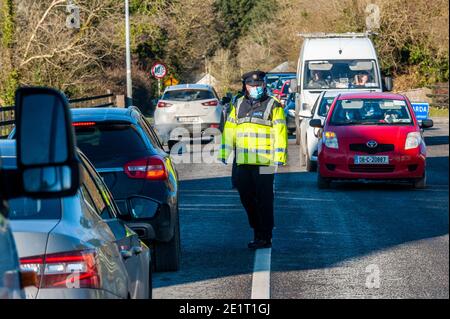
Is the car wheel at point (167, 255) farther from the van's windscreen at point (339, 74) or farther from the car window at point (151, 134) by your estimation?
the van's windscreen at point (339, 74)

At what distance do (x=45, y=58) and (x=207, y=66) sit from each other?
91.1 feet

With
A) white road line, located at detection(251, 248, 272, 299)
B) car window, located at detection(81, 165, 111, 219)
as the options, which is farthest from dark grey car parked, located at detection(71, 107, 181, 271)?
car window, located at detection(81, 165, 111, 219)

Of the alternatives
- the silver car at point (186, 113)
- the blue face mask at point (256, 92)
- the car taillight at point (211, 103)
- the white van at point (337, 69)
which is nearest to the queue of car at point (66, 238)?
the blue face mask at point (256, 92)

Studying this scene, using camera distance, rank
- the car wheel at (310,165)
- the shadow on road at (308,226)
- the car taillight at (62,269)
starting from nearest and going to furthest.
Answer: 1. the car taillight at (62,269)
2. the shadow on road at (308,226)
3. the car wheel at (310,165)

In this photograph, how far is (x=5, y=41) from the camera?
1639 inches

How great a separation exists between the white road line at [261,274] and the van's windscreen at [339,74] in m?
16.3

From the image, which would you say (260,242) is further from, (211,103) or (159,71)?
(159,71)

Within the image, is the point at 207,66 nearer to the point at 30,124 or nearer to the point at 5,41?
the point at 5,41

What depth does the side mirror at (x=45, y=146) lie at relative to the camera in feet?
10.5

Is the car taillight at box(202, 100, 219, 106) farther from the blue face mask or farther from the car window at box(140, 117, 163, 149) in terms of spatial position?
the car window at box(140, 117, 163, 149)

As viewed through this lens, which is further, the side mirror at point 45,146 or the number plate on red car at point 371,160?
the number plate on red car at point 371,160

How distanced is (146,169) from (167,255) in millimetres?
767

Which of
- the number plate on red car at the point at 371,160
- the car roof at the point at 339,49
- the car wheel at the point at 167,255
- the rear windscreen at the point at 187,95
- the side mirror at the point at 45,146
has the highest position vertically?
the side mirror at the point at 45,146
